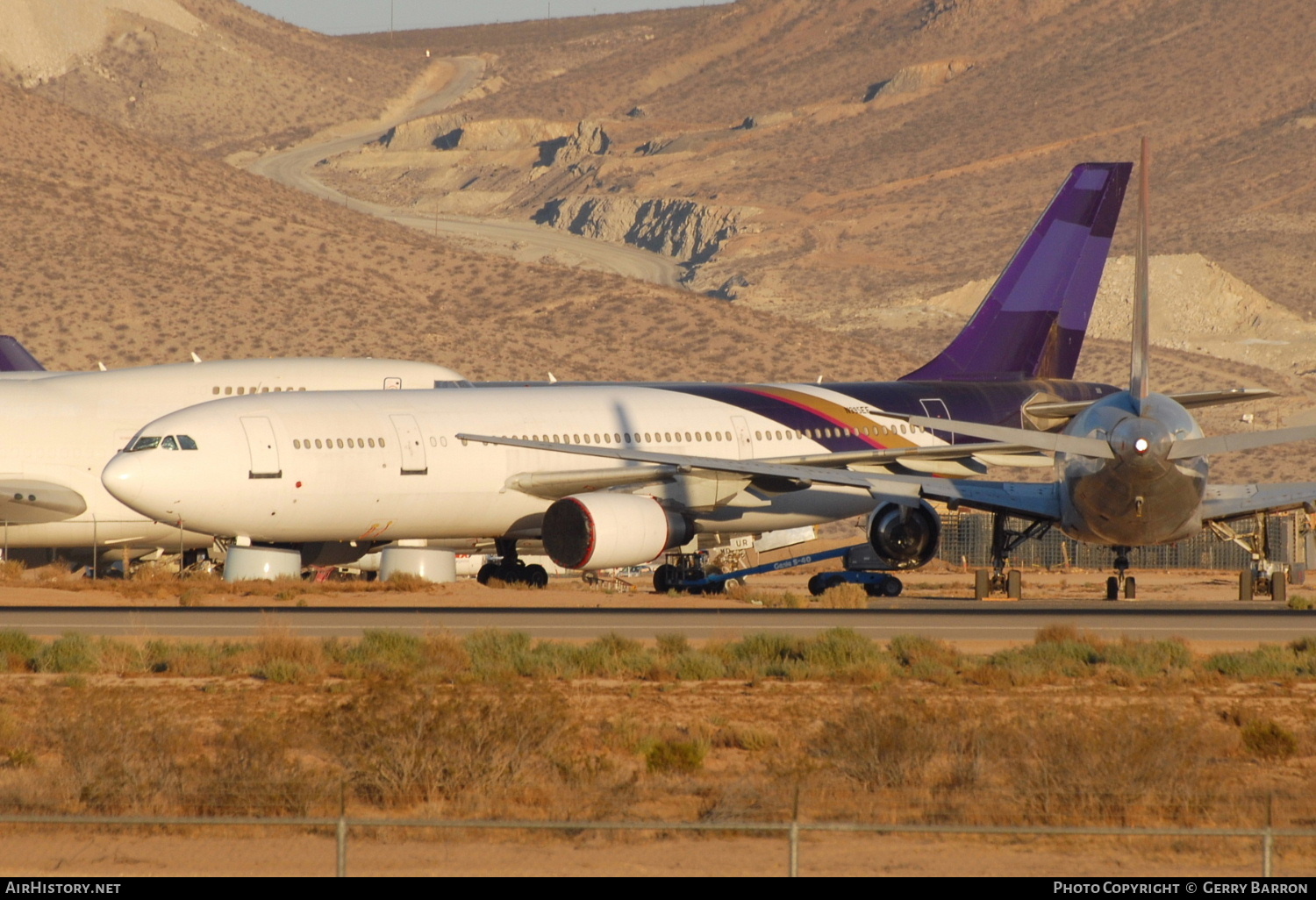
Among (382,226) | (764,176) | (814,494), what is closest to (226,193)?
(382,226)

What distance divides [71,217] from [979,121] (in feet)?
341

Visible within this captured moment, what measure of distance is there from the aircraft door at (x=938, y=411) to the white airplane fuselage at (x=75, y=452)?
15455 mm

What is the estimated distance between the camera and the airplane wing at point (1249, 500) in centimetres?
3538

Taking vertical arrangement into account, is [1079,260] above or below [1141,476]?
above

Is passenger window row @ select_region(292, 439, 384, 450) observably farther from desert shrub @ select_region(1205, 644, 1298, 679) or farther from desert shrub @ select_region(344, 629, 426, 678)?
desert shrub @ select_region(1205, 644, 1298, 679)

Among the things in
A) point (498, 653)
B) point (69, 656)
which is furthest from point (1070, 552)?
point (69, 656)

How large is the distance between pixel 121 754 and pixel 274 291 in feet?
294

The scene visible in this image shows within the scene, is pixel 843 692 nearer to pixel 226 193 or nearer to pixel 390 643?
pixel 390 643

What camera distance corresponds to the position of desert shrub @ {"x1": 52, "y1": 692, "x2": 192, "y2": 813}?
15.4m

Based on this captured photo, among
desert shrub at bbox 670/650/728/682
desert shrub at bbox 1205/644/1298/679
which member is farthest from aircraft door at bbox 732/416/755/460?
desert shrub at bbox 670/650/728/682

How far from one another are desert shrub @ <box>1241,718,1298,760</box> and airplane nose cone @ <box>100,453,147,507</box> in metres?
21.7

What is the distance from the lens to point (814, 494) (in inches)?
1677

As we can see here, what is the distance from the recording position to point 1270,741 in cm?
1906

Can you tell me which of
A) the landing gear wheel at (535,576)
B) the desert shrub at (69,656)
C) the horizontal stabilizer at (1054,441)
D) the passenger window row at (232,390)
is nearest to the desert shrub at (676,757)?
the desert shrub at (69,656)
